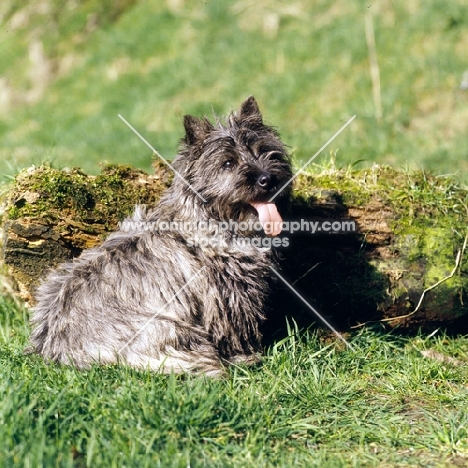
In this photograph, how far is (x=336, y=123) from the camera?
1031cm

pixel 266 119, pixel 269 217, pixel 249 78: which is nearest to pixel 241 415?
pixel 269 217

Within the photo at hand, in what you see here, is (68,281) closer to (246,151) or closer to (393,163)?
(246,151)

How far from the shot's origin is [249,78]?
38.6 feet

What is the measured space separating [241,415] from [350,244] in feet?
6.48

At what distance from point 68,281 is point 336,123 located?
6546 mm

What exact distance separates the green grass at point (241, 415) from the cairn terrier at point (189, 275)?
21 cm

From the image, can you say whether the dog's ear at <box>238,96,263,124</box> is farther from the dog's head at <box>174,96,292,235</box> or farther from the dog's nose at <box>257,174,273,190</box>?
the dog's nose at <box>257,174,273,190</box>

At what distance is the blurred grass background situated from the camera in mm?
9828

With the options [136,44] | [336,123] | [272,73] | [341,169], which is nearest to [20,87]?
[136,44]

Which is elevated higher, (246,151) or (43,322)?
(246,151)

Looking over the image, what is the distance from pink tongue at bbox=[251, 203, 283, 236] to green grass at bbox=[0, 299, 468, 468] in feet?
2.82

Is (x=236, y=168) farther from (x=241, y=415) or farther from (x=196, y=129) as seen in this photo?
(x=241, y=415)

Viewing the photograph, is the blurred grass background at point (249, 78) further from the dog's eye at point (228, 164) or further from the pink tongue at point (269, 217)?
the pink tongue at point (269, 217)

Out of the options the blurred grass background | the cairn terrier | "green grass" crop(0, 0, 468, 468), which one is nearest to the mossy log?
"green grass" crop(0, 0, 468, 468)
